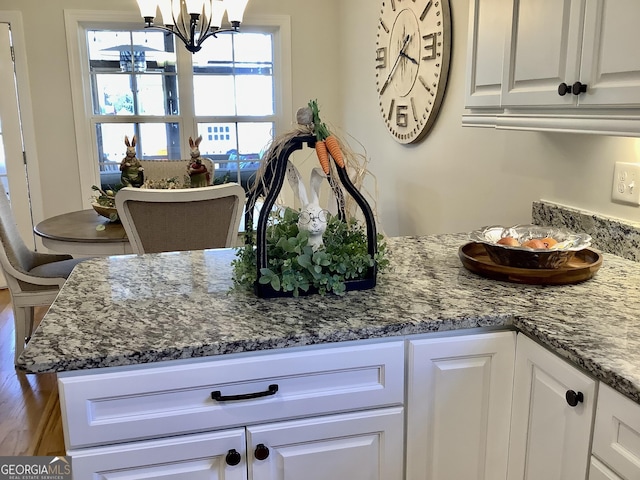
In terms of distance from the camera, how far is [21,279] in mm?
2854

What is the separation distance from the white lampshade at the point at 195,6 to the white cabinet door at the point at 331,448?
2.40 metres

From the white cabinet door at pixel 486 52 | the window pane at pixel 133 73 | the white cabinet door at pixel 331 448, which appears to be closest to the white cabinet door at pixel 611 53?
the white cabinet door at pixel 486 52

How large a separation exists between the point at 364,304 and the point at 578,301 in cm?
53

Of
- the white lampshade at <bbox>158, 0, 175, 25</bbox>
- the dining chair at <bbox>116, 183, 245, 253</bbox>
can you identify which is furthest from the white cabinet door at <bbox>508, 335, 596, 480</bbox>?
the white lampshade at <bbox>158, 0, 175, 25</bbox>

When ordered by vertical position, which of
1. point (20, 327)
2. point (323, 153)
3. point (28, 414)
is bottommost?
point (28, 414)

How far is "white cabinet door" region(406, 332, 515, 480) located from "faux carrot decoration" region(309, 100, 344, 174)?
458mm

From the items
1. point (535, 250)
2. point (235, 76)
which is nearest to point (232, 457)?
point (535, 250)

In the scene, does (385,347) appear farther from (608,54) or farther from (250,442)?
(608,54)

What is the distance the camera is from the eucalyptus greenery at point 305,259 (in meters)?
1.37

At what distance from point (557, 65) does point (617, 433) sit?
88 centimetres

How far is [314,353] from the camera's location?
1.21 metres

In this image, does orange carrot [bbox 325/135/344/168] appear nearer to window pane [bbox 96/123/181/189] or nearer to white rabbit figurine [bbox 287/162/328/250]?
white rabbit figurine [bbox 287/162/328/250]

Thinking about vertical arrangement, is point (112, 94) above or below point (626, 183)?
above

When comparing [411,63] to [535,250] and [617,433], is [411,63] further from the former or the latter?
[617,433]
